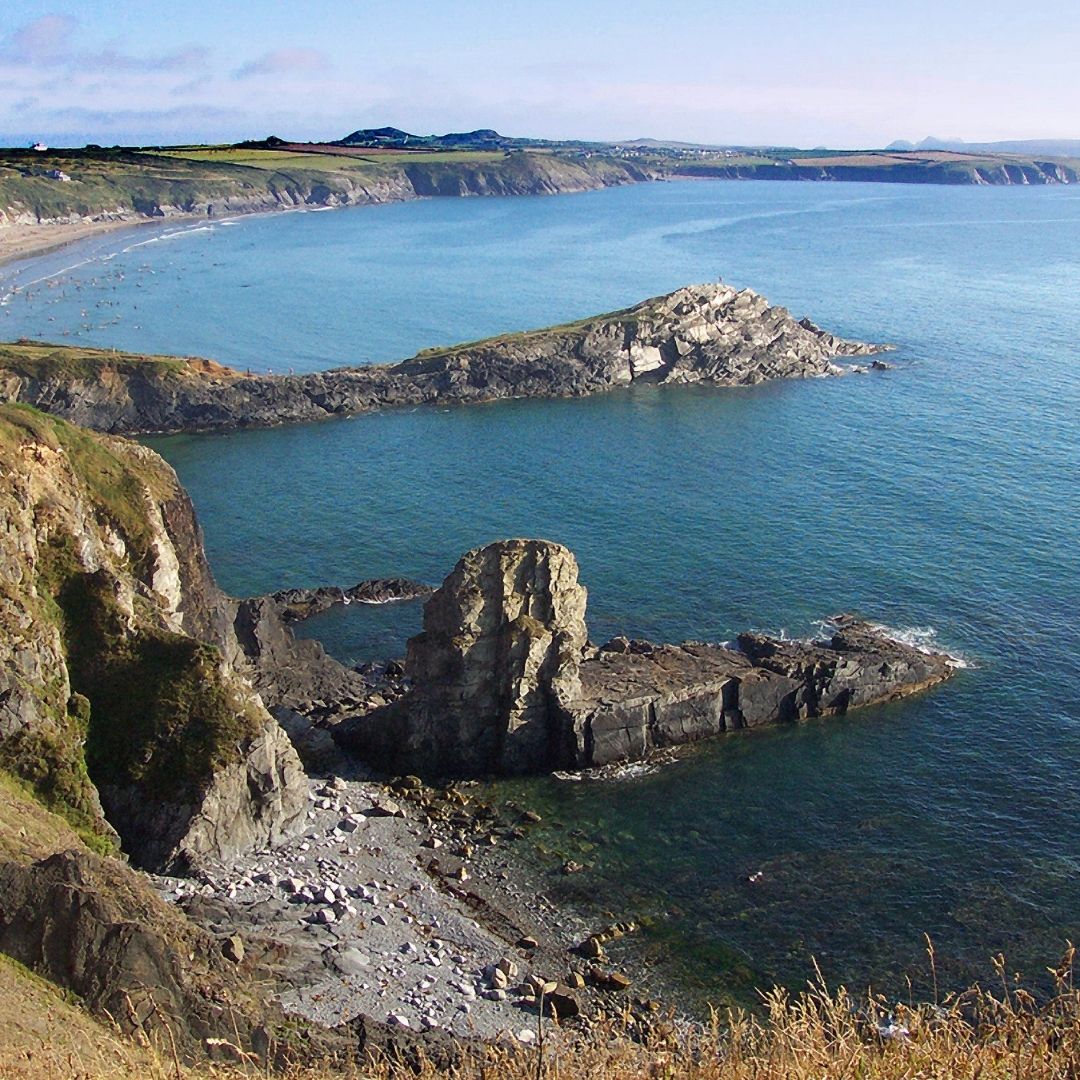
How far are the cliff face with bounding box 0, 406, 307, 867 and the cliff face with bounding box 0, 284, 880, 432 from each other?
62707mm

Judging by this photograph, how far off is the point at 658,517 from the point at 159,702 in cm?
4451

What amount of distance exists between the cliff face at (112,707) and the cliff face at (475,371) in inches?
2469

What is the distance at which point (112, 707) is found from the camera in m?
42.1

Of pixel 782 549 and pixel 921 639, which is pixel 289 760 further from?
pixel 782 549

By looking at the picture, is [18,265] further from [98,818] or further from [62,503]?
[98,818]

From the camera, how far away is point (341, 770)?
49094mm

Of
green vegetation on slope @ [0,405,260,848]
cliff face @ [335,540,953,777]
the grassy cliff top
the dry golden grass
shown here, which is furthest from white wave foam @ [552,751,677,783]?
the grassy cliff top

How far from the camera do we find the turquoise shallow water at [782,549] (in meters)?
40.2

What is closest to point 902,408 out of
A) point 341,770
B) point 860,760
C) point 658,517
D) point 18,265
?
point 658,517

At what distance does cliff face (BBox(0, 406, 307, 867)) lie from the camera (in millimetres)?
39094

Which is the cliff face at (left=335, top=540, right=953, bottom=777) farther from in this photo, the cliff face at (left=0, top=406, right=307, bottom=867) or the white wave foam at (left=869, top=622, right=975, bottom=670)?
the white wave foam at (left=869, top=622, right=975, bottom=670)

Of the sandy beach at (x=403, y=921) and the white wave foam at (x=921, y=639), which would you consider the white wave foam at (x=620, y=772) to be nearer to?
the sandy beach at (x=403, y=921)

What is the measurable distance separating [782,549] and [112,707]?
147 feet

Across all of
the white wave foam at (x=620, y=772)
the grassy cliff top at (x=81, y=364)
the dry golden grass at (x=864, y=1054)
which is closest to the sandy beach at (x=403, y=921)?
the white wave foam at (x=620, y=772)
